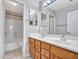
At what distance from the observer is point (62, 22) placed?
1854 mm

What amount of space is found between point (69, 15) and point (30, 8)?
1.63m

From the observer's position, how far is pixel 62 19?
6.06ft

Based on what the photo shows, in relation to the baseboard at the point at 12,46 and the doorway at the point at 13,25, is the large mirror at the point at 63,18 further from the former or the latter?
the baseboard at the point at 12,46

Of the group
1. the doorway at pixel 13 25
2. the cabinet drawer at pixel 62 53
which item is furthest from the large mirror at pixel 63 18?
the doorway at pixel 13 25

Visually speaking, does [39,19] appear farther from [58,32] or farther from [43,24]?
[58,32]

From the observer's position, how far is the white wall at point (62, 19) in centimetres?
165

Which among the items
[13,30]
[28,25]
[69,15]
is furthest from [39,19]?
[13,30]

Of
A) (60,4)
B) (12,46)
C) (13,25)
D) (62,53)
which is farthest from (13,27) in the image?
(62,53)

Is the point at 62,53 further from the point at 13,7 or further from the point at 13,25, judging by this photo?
the point at 13,7

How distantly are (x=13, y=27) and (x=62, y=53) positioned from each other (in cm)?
324

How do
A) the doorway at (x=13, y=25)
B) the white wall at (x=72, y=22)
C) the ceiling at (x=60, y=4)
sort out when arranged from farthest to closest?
the doorway at (x=13, y=25) < the ceiling at (x=60, y=4) < the white wall at (x=72, y=22)

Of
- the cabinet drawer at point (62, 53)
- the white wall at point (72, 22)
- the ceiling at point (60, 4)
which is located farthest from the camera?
the ceiling at point (60, 4)

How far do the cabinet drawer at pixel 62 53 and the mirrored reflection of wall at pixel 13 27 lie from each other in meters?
2.86

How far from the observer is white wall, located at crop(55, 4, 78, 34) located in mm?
1652
